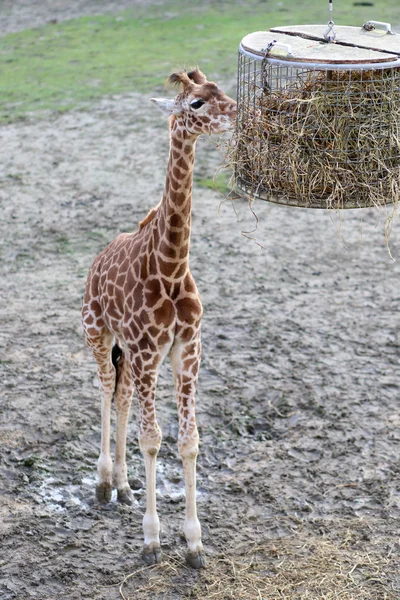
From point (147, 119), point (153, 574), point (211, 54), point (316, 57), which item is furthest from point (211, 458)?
point (211, 54)

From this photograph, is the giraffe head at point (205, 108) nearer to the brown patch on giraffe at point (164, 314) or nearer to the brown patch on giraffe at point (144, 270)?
the brown patch on giraffe at point (144, 270)

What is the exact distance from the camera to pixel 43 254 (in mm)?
8562

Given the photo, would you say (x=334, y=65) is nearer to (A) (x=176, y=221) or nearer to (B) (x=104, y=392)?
(A) (x=176, y=221)

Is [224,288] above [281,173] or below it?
below

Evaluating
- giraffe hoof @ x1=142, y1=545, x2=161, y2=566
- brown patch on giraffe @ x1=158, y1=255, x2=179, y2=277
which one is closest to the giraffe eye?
brown patch on giraffe @ x1=158, y1=255, x2=179, y2=277

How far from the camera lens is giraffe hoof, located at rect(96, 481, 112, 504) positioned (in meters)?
5.48

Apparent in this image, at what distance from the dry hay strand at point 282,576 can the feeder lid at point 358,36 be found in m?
2.85

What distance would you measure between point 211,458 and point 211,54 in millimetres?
9696

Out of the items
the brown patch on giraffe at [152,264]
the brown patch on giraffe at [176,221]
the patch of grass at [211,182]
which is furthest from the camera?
the patch of grass at [211,182]

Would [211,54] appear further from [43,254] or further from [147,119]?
[43,254]

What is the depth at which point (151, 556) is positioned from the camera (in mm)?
4957

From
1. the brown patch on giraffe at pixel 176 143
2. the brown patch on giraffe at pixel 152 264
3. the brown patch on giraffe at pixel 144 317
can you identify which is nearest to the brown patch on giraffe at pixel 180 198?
the brown patch on giraffe at pixel 176 143

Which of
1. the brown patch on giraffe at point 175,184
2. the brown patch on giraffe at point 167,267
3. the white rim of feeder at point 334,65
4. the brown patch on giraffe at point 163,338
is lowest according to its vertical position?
the brown patch on giraffe at point 163,338

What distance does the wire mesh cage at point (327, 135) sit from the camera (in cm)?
416
